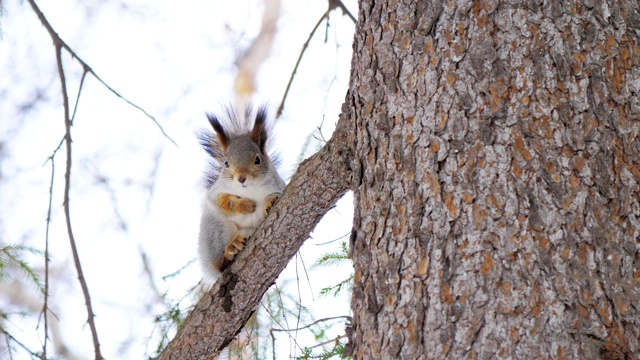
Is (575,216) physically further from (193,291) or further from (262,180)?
(193,291)

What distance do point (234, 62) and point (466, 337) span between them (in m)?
3.47

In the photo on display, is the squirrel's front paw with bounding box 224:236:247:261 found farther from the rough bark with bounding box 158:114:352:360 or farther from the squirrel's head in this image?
the squirrel's head

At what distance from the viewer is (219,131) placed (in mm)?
2652

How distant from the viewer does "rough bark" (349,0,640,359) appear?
1.23 metres

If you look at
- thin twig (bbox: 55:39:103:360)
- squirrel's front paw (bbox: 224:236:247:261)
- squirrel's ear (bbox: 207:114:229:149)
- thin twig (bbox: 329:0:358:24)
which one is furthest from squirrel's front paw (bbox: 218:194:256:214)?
thin twig (bbox: 329:0:358:24)

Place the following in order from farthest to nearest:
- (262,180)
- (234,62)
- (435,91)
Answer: (234,62) < (262,180) < (435,91)

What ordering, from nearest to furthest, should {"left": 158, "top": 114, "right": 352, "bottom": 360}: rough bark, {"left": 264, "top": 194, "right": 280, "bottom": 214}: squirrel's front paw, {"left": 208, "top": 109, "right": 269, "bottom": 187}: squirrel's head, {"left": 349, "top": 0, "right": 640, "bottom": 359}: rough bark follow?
{"left": 349, "top": 0, "right": 640, "bottom": 359}: rough bark < {"left": 158, "top": 114, "right": 352, "bottom": 360}: rough bark < {"left": 264, "top": 194, "right": 280, "bottom": 214}: squirrel's front paw < {"left": 208, "top": 109, "right": 269, "bottom": 187}: squirrel's head

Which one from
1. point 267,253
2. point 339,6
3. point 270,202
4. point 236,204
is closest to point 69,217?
point 236,204

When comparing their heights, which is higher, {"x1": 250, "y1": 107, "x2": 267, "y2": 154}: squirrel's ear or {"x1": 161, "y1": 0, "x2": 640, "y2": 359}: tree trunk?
{"x1": 250, "y1": 107, "x2": 267, "y2": 154}: squirrel's ear

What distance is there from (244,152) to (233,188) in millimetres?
154

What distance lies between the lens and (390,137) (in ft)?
4.86

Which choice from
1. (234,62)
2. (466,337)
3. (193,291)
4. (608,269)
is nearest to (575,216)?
(608,269)

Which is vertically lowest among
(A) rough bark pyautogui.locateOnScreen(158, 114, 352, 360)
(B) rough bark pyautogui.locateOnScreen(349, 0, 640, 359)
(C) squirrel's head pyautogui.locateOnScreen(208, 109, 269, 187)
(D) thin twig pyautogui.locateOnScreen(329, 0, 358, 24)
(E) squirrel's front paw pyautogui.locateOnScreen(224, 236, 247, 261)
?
(B) rough bark pyautogui.locateOnScreen(349, 0, 640, 359)

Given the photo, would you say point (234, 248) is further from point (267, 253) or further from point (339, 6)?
point (339, 6)
